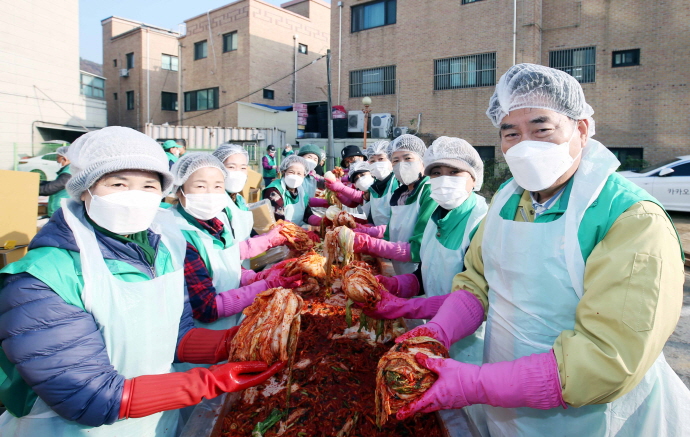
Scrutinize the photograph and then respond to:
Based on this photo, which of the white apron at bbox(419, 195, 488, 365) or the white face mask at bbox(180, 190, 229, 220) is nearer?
the white apron at bbox(419, 195, 488, 365)

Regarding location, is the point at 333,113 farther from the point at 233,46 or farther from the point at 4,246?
the point at 4,246

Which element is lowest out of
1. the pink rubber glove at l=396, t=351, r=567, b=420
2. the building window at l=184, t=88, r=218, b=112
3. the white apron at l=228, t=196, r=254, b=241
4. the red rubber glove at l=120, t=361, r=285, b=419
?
the red rubber glove at l=120, t=361, r=285, b=419

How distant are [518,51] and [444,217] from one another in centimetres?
1772

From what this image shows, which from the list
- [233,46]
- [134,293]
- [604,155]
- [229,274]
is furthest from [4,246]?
[233,46]

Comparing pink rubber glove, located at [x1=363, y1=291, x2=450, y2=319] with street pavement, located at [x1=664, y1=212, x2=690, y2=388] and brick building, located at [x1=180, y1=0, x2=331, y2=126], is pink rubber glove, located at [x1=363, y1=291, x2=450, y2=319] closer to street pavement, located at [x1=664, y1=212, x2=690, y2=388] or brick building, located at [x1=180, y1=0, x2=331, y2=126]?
street pavement, located at [x1=664, y1=212, x2=690, y2=388]

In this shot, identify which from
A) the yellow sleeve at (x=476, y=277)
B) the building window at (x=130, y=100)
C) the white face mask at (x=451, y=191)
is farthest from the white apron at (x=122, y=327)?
the building window at (x=130, y=100)

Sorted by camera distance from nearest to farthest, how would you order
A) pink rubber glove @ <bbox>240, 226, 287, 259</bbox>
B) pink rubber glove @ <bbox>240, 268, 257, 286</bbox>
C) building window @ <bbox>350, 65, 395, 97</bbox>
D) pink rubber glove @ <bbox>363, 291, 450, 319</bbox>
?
pink rubber glove @ <bbox>363, 291, 450, 319</bbox> < pink rubber glove @ <bbox>240, 268, 257, 286</bbox> < pink rubber glove @ <bbox>240, 226, 287, 259</bbox> < building window @ <bbox>350, 65, 395, 97</bbox>

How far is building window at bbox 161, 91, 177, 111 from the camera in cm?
3434

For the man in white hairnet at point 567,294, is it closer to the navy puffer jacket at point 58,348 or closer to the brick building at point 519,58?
the navy puffer jacket at point 58,348

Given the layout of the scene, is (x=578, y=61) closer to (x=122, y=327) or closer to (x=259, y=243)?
(x=259, y=243)

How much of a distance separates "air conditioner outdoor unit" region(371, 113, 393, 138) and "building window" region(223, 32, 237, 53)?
13.1 metres

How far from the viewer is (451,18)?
758 inches

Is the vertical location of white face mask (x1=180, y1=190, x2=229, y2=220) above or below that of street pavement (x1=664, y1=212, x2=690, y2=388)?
above

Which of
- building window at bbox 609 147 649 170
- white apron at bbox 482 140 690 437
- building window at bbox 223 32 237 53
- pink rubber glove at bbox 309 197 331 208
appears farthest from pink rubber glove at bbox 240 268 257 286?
building window at bbox 223 32 237 53
